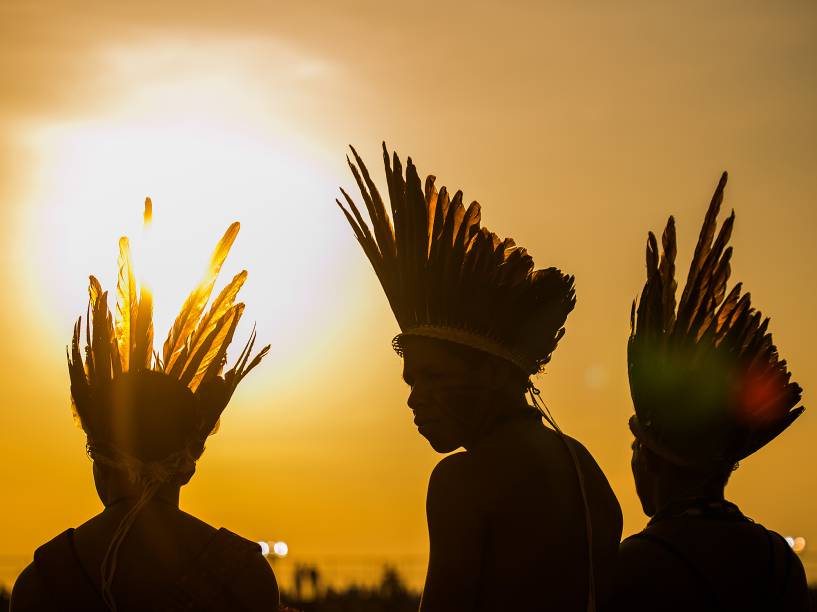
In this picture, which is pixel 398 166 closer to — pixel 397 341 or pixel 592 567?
pixel 397 341

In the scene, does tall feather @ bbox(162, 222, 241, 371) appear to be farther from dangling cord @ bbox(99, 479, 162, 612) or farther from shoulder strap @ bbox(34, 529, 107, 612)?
shoulder strap @ bbox(34, 529, 107, 612)

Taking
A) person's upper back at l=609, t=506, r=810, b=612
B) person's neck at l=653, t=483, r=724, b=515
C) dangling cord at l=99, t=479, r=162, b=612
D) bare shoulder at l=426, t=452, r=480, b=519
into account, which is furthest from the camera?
person's neck at l=653, t=483, r=724, b=515

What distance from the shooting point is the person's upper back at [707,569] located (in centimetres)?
609

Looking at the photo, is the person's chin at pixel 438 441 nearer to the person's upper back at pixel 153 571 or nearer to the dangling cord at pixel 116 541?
the person's upper back at pixel 153 571

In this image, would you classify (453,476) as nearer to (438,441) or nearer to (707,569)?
(438,441)

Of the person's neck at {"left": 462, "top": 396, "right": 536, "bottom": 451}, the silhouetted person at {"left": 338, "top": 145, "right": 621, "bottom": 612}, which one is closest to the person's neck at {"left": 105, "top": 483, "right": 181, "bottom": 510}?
the silhouetted person at {"left": 338, "top": 145, "right": 621, "bottom": 612}

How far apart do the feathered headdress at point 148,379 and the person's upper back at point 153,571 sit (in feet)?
0.23

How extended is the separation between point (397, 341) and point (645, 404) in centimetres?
157

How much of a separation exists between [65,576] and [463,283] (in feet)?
6.75

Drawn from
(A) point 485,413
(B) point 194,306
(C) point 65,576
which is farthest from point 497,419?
(B) point 194,306

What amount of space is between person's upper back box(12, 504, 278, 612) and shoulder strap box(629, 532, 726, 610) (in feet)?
5.31

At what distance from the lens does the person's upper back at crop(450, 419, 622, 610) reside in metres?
4.89

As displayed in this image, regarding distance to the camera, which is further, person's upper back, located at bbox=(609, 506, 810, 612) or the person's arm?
person's upper back, located at bbox=(609, 506, 810, 612)

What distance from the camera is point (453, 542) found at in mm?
4938
